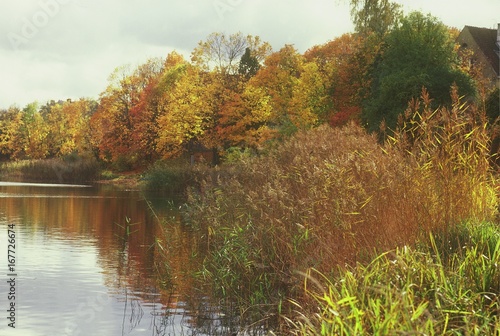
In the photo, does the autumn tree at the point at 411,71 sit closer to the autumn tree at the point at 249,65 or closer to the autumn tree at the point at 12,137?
the autumn tree at the point at 249,65

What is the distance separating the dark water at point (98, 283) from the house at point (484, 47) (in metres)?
35.5

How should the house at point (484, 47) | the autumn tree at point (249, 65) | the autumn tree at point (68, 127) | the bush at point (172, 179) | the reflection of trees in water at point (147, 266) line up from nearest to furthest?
the reflection of trees in water at point (147, 266) < the bush at point (172, 179) < the house at point (484, 47) < the autumn tree at point (249, 65) < the autumn tree at point (68, 127)

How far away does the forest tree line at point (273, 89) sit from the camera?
34.7 metres

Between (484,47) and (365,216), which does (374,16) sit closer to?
(484,47)

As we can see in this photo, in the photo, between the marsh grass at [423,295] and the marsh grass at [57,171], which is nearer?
the marsh grass at [423,295]

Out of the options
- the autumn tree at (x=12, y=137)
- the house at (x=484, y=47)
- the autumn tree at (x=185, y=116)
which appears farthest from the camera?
the autumn tree at (x=12, y=137)

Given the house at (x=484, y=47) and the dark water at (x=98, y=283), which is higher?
the house at (x=484, y=47)

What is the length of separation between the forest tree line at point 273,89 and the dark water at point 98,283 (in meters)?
14.4

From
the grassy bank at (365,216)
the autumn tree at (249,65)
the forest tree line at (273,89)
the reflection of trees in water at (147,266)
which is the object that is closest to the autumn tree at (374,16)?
the forest tree line at (273,89)

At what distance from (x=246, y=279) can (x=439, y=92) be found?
2536cm

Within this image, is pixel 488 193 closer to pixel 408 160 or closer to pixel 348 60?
pixel 408 160

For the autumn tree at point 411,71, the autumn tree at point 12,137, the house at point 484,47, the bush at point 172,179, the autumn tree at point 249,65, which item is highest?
the house at point 484,47

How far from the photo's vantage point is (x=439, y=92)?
33.7 metres

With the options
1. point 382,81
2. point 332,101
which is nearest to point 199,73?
point 332,101
